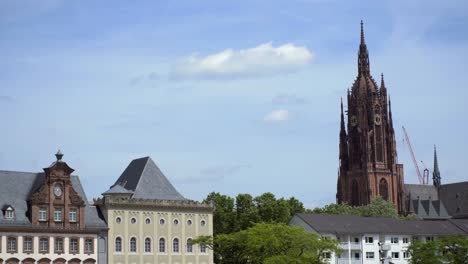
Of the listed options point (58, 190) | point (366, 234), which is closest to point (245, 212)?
point (366, 234)

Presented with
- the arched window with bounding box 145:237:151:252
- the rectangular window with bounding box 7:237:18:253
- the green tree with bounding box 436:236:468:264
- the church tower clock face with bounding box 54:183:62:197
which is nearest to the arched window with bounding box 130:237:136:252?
the arched window with bounding box 145:237:151:252

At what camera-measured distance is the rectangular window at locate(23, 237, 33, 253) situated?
103 m

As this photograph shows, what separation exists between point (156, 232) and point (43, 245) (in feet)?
51.5

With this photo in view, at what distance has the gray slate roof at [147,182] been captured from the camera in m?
117

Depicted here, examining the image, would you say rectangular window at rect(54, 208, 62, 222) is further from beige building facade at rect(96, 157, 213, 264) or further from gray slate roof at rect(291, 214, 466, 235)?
gray slate roof at rect(291, 214, 466, 235)

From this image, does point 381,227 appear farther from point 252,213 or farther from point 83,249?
point 83,249

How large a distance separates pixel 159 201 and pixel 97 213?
8.40m

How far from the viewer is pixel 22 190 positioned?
351ft

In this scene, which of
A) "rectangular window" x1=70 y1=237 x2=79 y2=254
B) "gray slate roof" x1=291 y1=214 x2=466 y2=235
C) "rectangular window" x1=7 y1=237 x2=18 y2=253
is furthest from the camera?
"gray slate roof" x1=291 y1=214 x2=466 y2=235

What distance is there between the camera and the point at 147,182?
389 feet

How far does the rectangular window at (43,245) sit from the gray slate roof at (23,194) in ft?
8.18

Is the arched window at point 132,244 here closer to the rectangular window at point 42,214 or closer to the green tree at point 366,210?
the rectangular window at point 42,214

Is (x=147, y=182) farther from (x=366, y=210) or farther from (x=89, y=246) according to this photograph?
(x=366, y=210)

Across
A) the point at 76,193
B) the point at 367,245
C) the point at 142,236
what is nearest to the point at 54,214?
the point at 76,193
